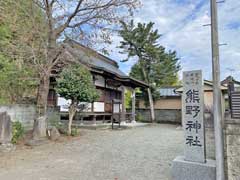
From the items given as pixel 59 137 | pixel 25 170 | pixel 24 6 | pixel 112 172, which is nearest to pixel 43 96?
pixel 59 137

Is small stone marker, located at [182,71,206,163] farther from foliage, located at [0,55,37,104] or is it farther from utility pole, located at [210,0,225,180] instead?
foliage, located at [0,55,37,104]

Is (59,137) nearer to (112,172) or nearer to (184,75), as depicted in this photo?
(112,172)

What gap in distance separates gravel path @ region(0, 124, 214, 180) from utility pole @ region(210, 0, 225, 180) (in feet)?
3.67

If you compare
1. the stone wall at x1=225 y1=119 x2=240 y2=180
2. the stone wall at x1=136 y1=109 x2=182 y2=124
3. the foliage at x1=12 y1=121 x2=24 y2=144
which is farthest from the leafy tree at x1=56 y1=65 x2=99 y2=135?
the stone wall at x1=136 y1=109 x2=182 y2=124

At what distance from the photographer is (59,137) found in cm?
786

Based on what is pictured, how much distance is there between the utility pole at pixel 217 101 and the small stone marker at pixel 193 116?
14.5 inches

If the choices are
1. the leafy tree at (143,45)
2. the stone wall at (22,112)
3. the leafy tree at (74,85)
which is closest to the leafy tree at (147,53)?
the leafy tree at (143,45)

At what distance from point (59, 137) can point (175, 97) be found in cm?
1290

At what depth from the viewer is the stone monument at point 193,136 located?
360 centimetres

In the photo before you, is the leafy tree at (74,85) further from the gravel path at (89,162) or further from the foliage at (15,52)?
the gravel path at (89,162)

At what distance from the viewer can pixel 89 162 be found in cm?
504

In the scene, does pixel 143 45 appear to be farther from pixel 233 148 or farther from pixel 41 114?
pixel 233 148

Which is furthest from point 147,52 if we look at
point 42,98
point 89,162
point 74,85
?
point 89,162

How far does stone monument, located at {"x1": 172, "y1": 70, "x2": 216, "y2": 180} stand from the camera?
360 cm
